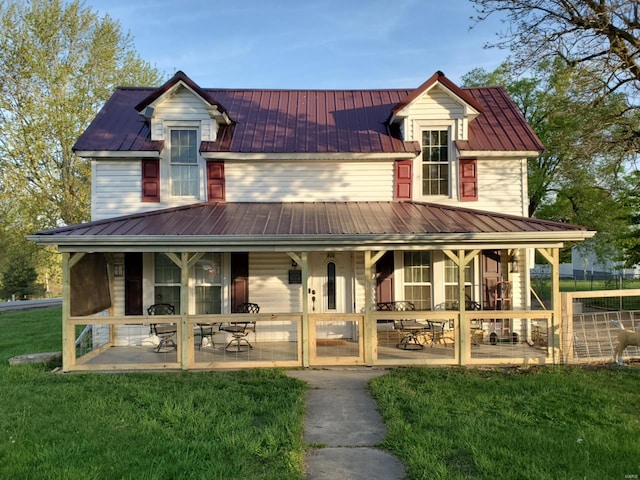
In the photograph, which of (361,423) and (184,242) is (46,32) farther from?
(361,423)

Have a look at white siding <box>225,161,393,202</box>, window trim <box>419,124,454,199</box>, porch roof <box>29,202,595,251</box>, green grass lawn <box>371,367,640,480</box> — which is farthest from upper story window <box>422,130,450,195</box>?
green grass lawn <box>371,367,640,480</box>

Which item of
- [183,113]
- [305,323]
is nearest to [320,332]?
[305,323]

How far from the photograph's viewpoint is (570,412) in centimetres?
584

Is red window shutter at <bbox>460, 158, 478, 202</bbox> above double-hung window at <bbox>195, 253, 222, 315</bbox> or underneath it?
above

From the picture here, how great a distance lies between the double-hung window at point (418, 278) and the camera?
429 inches

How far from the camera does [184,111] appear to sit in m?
11.0

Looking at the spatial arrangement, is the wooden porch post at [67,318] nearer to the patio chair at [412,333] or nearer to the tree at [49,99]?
the patio chair at [412,333]

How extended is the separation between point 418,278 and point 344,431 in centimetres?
→ 606

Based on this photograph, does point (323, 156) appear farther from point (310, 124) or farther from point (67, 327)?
point (67, 327)

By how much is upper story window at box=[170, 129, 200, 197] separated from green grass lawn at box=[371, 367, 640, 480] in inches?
272

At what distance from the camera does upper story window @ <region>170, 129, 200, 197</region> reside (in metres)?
11.0

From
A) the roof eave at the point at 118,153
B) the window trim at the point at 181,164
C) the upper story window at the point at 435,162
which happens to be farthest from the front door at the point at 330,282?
the roof eave at the point at 118,153

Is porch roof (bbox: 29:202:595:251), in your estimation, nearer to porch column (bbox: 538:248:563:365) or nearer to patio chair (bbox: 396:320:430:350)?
porch column (bbox: 538:248:563:365)

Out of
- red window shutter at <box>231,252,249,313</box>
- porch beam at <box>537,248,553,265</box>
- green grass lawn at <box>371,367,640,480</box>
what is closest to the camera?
green grass lawn at <box>371,367,640,480</box>
